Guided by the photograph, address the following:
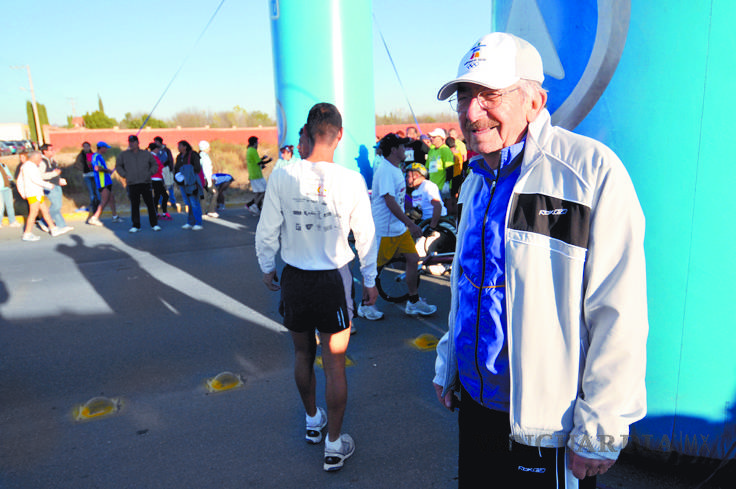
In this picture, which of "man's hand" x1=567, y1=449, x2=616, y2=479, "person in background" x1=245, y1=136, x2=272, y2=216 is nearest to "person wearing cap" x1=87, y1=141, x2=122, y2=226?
"person in background" x1=245, y1=136, x2=272, y2=216

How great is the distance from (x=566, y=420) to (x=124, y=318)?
212 inches

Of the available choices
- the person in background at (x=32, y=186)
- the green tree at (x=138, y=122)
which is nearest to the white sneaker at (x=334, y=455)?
the person in background at (x=32, y=186)

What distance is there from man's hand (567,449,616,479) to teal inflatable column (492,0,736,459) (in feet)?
4.01

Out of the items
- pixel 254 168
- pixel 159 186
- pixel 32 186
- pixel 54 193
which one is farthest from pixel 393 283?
pixel 54 193

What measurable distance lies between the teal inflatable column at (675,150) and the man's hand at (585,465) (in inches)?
48.1

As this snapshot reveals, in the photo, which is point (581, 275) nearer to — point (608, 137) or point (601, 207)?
point (601, 207)

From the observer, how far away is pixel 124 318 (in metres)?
5.70

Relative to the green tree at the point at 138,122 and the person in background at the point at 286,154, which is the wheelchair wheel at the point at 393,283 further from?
the green tree at the point at 138,122

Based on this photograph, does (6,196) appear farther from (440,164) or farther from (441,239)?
(441,239)

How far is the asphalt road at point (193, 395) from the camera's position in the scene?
2938 mm

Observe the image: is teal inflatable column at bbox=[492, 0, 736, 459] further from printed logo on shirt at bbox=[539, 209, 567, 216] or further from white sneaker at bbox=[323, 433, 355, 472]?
white sneaker at bbox=[323, 433, 355, 472]

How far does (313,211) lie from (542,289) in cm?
171

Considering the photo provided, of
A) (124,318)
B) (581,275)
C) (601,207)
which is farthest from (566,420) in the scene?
(124,318)

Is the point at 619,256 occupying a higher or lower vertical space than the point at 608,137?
lower
